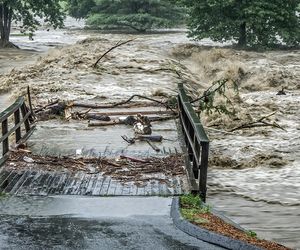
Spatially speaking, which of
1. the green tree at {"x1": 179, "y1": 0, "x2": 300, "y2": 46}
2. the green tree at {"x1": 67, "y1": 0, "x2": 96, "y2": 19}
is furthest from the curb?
the green tree at {"x1": 67, "y1": 0, "x2": 96, "y2": 19}

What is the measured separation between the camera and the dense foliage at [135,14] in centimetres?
5059

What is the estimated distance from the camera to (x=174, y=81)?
22.9 metres

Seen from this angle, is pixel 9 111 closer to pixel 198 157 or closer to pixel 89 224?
pixel 198 157

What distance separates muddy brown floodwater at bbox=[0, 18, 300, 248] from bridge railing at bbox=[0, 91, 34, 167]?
297 millimetres

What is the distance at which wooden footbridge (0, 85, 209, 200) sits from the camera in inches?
341

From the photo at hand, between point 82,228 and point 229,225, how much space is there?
1.87 m

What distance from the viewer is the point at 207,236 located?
6965 mm

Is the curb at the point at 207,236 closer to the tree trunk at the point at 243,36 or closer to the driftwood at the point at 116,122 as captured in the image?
the driftwood at the point at 116,122

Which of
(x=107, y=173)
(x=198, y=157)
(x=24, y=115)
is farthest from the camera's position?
(x=24, y=115)

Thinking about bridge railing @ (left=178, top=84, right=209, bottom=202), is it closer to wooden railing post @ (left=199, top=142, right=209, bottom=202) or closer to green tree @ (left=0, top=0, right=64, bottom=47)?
wooden railing post @ (left=199, top=142, right=209, bottom=202)

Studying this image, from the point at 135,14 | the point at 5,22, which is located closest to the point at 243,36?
the point at 135,14

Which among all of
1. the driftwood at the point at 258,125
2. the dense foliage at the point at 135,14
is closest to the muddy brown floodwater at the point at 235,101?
the driftwood at the point at 258,125

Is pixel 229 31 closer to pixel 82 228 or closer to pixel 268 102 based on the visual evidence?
pixel 268 102

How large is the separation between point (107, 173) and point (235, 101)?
1239 centimetres
